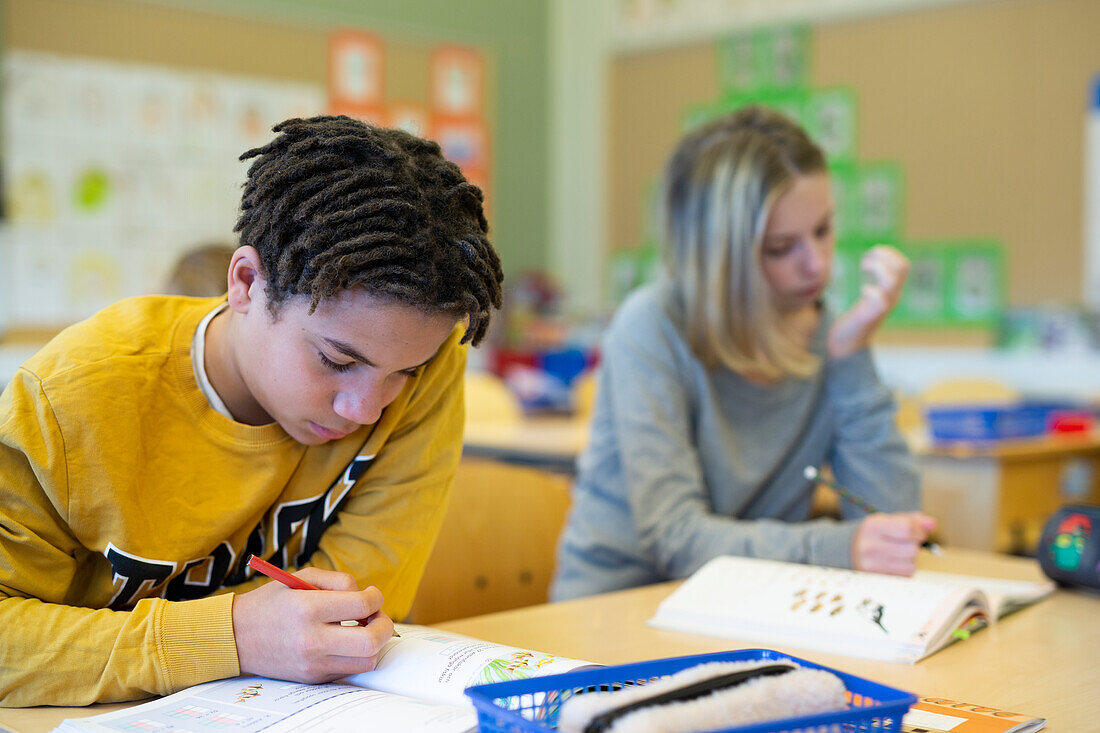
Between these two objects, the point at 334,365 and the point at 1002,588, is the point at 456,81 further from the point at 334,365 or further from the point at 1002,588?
the point at 334,365

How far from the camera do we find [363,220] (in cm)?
83

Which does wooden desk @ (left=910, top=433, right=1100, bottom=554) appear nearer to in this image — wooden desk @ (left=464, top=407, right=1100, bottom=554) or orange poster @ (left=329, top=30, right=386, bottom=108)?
wooden desk @ (left=464, top=407, right=1100, bottom=554)

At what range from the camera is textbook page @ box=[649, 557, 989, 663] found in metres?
0.99

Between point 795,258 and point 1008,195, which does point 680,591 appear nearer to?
point 795,258

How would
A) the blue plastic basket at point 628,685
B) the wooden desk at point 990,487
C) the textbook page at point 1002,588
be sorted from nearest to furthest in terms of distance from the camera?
the blue plastic basket at point 628,685
the textbook page at point 1002,588
the wooden desk at point 990,487

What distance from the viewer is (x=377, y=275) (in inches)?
32.5

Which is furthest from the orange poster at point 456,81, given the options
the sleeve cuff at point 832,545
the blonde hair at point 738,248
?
the sleeve cuff at point 832,545

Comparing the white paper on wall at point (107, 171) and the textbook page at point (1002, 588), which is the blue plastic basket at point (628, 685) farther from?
the white paper on wall at point (107, 171)

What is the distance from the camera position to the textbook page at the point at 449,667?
79 centimetres

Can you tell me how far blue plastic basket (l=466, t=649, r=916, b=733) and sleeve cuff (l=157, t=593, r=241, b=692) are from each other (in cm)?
25

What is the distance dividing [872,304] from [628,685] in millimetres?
1024

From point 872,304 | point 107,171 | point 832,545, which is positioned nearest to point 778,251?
point 872,304

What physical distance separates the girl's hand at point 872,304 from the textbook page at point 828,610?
55 centimetres

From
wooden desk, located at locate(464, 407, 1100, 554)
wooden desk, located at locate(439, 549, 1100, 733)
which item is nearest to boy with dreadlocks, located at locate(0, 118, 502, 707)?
wooden desk, located at locate(439, 549, 1100, 733)
